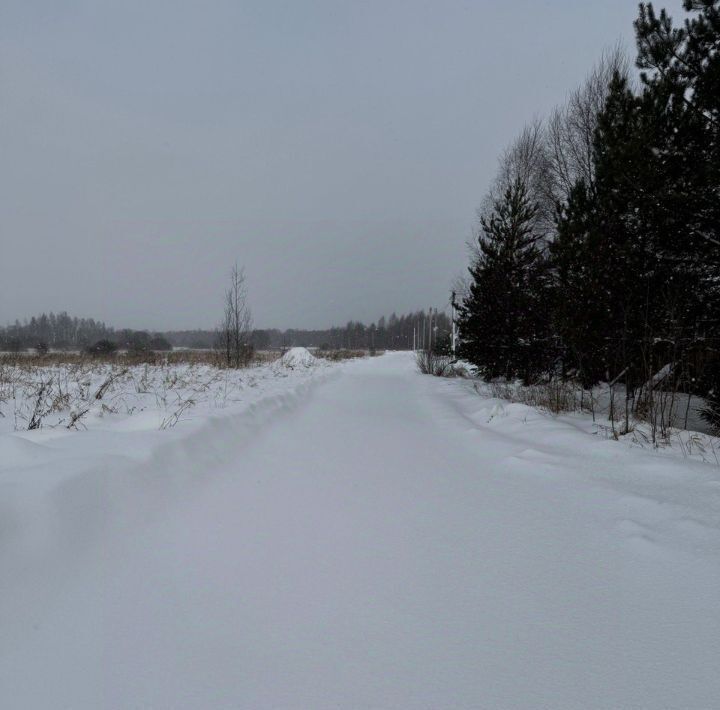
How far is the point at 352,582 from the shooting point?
196cm

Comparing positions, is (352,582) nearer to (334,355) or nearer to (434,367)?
(434,367)

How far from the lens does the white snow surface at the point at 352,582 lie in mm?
1376

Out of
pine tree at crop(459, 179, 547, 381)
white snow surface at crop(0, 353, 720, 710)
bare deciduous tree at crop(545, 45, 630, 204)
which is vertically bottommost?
white snow surface at crop(0, 353, 720, 710)

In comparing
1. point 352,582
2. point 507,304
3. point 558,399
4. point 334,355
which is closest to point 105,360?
point 507,304

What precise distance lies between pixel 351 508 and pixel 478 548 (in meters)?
0.92

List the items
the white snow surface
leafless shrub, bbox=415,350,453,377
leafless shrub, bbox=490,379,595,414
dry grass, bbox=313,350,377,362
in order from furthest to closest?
1. dry grass, bbox=313,350,377,362
2. leafless shrub, bbox=415,350,453,377
3. leafless shrub, bbox=490,379,595,414
4. the white snow surface

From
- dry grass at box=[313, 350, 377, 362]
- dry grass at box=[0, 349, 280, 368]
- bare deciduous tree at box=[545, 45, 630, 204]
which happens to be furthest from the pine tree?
dry grass at box=[313, 350, 377, 362]

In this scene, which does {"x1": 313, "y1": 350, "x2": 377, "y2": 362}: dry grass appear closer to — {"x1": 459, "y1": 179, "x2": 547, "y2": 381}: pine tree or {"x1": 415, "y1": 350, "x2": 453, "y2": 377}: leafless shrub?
{"x1": 415, "y1": 350, "x2": 453, "y2": 377}: leafless shrub

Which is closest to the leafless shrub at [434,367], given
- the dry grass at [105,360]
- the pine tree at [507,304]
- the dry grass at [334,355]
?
the pine tree at [507,304]

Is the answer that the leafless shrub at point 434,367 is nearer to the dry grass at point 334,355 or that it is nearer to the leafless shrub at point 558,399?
the leafless shrub at point 558,399

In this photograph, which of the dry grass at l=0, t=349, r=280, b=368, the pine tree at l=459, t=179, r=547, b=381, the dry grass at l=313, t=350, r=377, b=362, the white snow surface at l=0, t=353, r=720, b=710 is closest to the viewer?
the white snow surface at l=0, t=353, r=720, b=710

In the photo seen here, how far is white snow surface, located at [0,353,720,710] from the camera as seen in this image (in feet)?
4.51

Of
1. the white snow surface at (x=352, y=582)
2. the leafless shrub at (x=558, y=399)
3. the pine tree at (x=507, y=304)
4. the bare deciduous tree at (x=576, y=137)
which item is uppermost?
the bare deciduous tree at (x=576, y=137)

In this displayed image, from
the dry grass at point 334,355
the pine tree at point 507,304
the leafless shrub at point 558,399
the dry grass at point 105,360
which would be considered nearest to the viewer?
the leafless shrub at point 558,399
